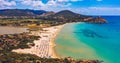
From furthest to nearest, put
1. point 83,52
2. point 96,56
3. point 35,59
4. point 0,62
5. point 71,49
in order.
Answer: point 71,49 → point 83,52 → point 96,56 → point 35,59 → point 0,62

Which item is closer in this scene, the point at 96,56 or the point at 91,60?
the point at 91,60

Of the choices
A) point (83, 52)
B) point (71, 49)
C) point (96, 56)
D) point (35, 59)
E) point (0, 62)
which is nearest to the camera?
point (0, 62)

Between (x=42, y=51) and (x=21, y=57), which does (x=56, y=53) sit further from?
(x=21, y=57)

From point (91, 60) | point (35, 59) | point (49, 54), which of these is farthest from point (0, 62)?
point (91, 60)

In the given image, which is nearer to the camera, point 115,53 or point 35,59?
point 35,59

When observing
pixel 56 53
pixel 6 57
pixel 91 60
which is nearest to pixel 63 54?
pixel 56 53

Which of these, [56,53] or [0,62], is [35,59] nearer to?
[0,62]

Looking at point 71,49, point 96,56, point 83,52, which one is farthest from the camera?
point 71,49
